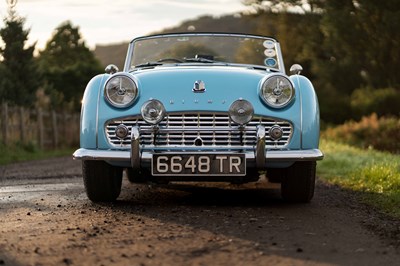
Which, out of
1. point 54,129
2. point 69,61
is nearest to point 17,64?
point 54,129

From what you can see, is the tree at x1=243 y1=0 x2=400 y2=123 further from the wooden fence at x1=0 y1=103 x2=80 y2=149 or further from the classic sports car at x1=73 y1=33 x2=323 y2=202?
the classic sports car at x1=73 y1=33 x2=323 y2=202

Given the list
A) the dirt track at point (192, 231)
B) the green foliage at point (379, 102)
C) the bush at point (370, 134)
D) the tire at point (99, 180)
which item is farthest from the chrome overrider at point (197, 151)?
the green foliage at point (379, 102)

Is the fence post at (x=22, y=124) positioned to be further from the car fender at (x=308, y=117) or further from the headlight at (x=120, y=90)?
the car fender at (x=308, y=117)

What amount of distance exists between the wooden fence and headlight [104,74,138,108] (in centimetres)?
1523

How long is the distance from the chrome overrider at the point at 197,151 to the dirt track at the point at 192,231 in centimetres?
39

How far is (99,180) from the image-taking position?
6.90m

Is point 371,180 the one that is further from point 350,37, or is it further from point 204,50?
point 350,37

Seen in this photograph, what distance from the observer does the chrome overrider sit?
6441 millimetres

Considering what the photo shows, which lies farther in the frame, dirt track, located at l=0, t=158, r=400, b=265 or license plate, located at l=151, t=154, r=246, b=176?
license plate, located at l=151, t=154, r=246, b=176

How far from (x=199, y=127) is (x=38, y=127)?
67.3 ft

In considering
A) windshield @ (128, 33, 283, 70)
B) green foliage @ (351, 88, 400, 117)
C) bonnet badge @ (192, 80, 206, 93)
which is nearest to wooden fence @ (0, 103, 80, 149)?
green foliage @ (351, 88, 400, 117)

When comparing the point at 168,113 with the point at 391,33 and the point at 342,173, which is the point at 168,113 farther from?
the point at 391,33

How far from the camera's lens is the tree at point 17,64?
27.8 meters

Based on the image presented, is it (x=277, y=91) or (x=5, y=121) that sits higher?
(x=277, y=91)
